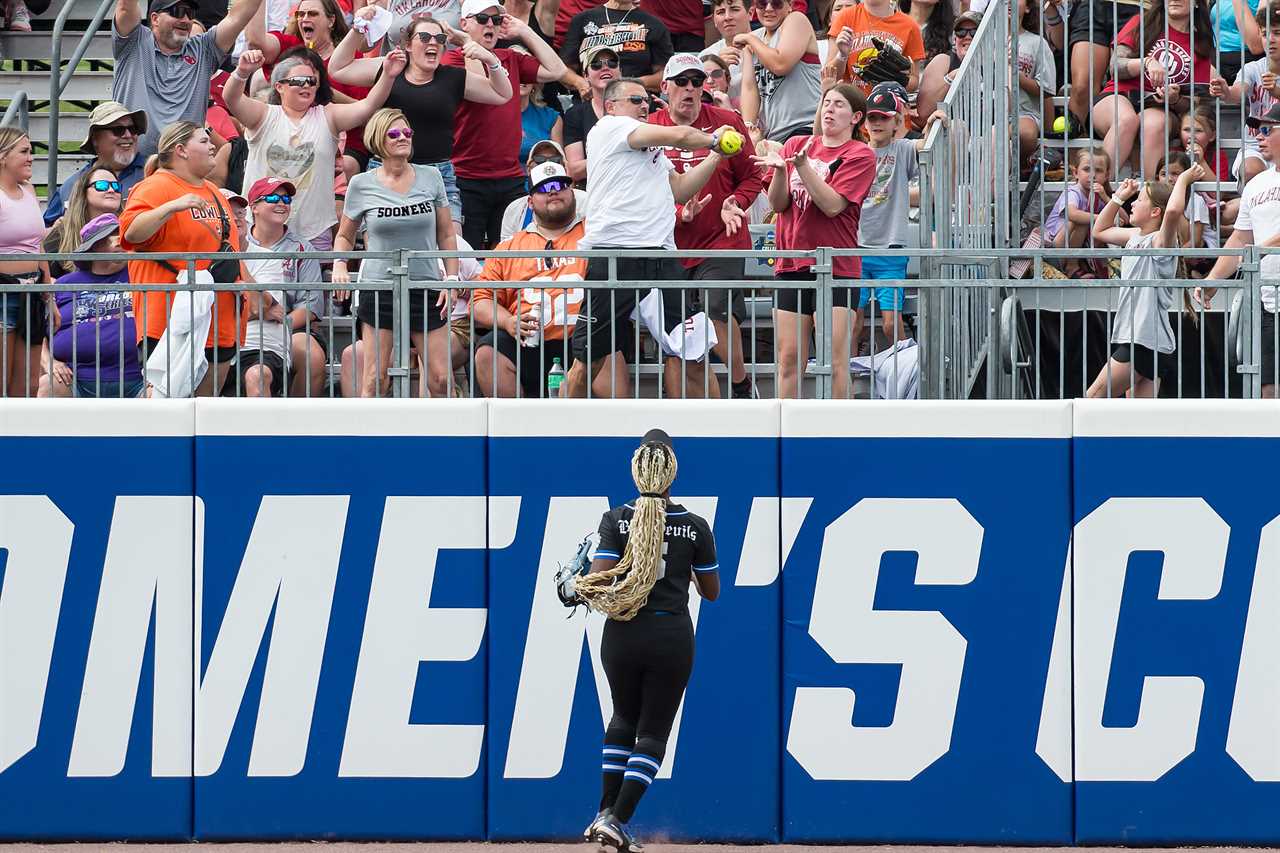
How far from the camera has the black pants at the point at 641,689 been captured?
7379mm

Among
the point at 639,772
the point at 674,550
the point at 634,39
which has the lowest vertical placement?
the point at 639,772

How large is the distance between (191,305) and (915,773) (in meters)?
3.80

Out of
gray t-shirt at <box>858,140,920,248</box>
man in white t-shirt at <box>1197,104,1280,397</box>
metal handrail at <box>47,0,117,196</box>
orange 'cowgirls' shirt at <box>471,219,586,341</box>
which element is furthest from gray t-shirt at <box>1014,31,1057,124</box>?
metal handrail at <box>47,0,117,196</box>

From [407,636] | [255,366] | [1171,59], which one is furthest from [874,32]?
[407,636]

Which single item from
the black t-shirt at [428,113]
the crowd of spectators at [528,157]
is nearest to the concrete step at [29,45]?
the crowd of spectators at [528,157]

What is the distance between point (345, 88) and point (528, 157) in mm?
1677

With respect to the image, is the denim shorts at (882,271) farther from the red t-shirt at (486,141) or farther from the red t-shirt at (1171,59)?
the red t-shirt at (486,141)

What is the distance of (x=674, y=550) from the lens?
7.41 meters

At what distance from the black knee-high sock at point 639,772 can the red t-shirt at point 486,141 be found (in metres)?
5.61

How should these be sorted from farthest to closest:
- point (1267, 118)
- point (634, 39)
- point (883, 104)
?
point (634, 39) → point (1267, 118) → point (883, 104)

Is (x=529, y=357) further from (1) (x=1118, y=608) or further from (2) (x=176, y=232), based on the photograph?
(1) (x=1118, y=608)

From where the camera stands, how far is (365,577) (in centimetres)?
827

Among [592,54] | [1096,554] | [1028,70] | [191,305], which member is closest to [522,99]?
[592,54]

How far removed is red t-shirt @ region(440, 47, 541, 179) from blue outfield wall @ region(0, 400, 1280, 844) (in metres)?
4.17
